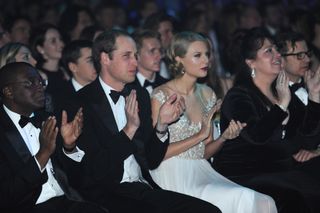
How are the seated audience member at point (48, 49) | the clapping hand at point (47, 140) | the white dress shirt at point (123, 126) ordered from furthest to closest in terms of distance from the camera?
the seated audience member at point (48, 49) < the white dress shirt at point (123, 126) < the clapping hand at point (47, 140)

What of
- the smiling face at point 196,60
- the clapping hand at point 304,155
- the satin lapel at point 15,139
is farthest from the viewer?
the clapping hand at point 304,155

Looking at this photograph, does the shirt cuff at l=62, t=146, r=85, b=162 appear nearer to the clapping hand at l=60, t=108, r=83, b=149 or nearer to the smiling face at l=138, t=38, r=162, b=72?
the clapping hand at l=60, t=108, r=83, b=149

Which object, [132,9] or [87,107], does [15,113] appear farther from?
[132,9]

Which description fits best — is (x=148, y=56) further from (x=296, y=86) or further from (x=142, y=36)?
(x=296, y=86)

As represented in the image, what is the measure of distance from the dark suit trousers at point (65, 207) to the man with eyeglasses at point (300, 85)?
1.87 m

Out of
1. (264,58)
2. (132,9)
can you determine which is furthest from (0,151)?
(132,9)

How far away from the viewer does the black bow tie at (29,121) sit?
459 centimetres

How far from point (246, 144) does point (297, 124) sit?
1.79 ft

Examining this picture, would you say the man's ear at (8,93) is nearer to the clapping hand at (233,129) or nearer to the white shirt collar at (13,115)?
the white shirt collar at (13,115)

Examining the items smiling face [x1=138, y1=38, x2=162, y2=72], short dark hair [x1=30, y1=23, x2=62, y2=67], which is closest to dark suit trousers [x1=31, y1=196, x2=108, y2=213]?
smiling face [x1=138, y1=38, x2=162, y2=72]

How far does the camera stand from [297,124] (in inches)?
223

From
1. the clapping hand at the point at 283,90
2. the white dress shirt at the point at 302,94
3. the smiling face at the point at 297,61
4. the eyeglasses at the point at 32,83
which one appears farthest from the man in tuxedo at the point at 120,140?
the smiling face at the point at 297,61

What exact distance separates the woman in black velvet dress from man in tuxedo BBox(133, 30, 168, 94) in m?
1.17

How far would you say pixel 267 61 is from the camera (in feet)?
18.4
